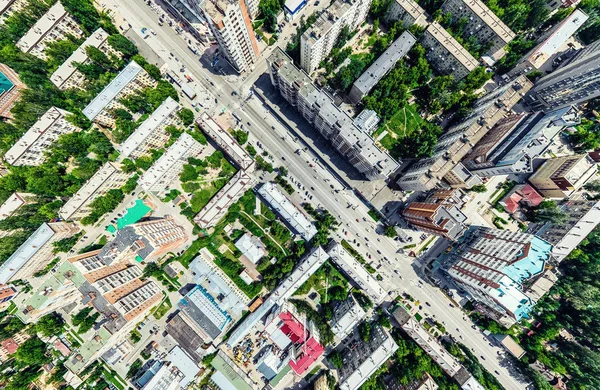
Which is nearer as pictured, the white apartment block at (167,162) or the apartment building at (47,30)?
the white apartment block at (167,162)

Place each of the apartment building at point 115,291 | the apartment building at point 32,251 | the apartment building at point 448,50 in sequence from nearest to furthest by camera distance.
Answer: the apartment building at point 115,291, the apartment building at point 32,251, the apartment building at point 448,50

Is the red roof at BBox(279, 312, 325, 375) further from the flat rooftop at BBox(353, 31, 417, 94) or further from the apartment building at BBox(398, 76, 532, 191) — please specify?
the flat rooftop at BBox(353, 31, 417, 94)

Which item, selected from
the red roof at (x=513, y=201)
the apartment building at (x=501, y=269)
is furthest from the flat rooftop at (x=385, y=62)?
the apartment building at (x=501, y=269)

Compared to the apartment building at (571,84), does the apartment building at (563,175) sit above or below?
below

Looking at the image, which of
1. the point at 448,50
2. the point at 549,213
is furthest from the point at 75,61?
the point at 549,213

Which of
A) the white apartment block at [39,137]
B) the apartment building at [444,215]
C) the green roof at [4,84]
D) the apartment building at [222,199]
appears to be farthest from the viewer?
the green roof at [4,84]

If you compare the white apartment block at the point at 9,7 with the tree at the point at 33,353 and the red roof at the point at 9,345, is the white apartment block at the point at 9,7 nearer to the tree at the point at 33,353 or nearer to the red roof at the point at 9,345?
the red roof at the point at 9,345
